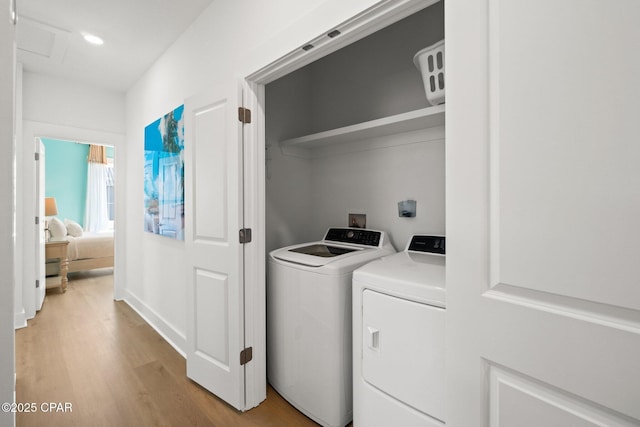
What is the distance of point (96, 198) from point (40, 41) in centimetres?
529

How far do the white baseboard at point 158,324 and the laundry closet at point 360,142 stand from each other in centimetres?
111

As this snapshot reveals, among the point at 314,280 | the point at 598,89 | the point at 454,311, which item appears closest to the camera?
the point at 598,89

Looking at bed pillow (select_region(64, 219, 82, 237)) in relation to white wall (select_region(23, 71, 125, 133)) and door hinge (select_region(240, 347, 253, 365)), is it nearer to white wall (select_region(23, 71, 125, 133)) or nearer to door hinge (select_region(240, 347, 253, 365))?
white wall (select_region(23, 71, 125, 133))

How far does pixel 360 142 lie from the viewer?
2262 mm

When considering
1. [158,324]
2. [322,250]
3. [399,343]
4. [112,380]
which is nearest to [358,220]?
[322,250]

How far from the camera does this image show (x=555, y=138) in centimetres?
67

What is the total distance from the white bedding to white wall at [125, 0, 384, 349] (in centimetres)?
184

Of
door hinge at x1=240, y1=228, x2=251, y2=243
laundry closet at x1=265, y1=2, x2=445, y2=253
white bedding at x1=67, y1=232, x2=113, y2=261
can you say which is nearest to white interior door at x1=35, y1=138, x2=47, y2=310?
white bedding at x1=67, y1=232, x2=113, y2=261

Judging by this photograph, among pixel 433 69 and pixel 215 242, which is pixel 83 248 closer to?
pixel 215 242

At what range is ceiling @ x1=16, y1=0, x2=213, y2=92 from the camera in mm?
2113

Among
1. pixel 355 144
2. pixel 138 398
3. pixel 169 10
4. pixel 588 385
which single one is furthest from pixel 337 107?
pixel 138 398

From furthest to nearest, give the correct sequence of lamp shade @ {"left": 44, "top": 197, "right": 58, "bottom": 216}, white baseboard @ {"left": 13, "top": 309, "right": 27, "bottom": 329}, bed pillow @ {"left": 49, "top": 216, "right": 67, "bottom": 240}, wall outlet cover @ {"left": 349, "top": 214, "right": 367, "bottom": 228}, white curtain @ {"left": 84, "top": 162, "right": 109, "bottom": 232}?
1. white curtain @ {"left": 84, "top": 162, "right": 109, "bottom": 232}
2. lamp shade @ {"left": 44, "top": 197, "right": 58, "bottom": 216}
3. bed pillow @ {"left": 49, "top": 216, "right": 67, "bottom": 240}
4. white baseboard @ {"left": 13, "top": 309, "right": 27, "bottom": 329}
5. wall outlet cover @ {"left": 349, "top": 214, "right": 367, "bottom": 228}

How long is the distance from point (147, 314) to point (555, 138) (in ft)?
11.8

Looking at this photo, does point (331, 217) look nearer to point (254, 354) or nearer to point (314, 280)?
point (314, 280)
